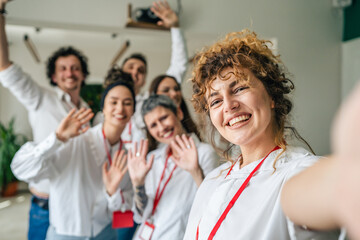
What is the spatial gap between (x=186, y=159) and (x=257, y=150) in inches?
30.9

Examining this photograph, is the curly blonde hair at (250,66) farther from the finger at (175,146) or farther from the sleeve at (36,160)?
the sleeve at (36,160)

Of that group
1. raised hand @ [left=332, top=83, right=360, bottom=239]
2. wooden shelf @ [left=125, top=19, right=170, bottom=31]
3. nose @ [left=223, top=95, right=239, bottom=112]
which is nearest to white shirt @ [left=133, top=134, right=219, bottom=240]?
nose @ [left=223, top=95, right=239, bottom=112]

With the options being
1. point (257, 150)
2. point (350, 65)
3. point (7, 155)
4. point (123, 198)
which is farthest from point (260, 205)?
point (7, 155)

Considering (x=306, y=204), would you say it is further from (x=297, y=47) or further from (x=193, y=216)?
(x=297, y=47)

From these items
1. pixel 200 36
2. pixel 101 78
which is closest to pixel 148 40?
pixel 101 78

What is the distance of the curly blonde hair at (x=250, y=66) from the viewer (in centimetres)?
108

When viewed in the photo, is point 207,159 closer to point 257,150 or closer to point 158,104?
point 158,104

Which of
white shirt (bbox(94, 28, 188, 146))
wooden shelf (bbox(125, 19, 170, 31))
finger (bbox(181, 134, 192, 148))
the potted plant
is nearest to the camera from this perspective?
finger (bbox(181, 134, 192, 148))

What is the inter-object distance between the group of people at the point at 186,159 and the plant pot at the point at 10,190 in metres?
4.95

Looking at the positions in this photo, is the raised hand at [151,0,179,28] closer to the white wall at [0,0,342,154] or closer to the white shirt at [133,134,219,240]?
the white wall at [0,0,342,154]

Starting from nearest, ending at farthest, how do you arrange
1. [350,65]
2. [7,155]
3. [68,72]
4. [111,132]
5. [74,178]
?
1. [74,178]
2. [111,132]
3. [68,72]
4. [350,65]
5. [7,155]

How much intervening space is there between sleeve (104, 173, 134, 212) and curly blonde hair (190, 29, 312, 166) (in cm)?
120

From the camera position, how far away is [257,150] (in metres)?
1.09

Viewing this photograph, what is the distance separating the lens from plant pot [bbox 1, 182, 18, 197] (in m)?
6.59
